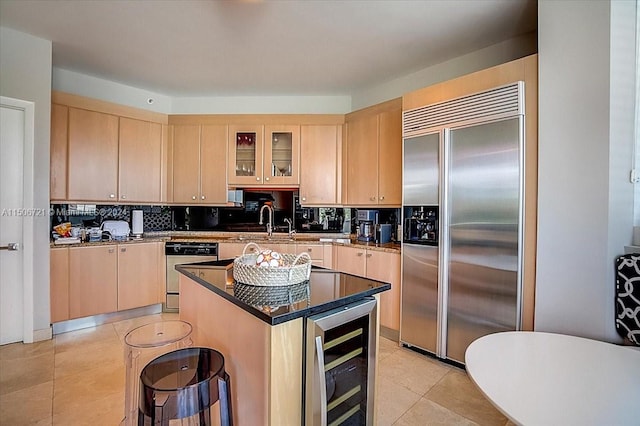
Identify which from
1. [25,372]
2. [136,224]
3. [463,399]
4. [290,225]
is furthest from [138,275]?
[463,399]

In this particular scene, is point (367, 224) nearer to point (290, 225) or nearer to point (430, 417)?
point (290, 225)

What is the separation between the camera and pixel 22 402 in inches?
85.0

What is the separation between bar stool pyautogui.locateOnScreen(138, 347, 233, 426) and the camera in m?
1.31

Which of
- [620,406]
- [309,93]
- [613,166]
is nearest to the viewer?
[620,406]

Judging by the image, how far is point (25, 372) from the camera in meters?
2.52

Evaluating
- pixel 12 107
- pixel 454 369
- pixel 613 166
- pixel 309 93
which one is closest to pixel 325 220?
pixel 309 93

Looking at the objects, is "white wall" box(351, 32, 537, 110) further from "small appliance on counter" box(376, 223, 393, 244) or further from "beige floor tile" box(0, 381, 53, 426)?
"beige floor tile" box(0, 381, 53, 426)

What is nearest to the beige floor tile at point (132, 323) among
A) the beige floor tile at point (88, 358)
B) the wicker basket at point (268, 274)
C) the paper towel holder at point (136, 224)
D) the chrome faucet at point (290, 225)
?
the beige floor tile at point (88, 358)

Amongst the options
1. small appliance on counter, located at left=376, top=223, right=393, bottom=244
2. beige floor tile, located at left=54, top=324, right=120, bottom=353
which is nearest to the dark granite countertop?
small appliance on counter, located at left=376, top=223, right=393, bottom=244

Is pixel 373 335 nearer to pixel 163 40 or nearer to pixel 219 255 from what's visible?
pixel 219 255

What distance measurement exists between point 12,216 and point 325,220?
3.23 metres

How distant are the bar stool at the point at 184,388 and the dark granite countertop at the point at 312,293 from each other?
33 cm

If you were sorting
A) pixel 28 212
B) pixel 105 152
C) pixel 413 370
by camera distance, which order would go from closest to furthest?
pixel 413 370 → pixel 28 212 → pixel 105 152

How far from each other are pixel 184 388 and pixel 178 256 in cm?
290
